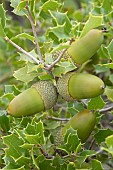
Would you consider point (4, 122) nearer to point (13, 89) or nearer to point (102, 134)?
point (13, 89)

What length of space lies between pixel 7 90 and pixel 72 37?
565mm

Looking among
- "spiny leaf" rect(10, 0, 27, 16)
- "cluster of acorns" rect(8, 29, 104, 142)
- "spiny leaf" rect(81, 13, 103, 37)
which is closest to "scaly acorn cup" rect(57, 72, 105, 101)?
"cluster of acorns" rect(8, 29, 104, 142)

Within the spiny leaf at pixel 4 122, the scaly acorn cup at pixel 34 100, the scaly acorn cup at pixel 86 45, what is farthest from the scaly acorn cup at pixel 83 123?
the spiny leaf at pixel 4 122

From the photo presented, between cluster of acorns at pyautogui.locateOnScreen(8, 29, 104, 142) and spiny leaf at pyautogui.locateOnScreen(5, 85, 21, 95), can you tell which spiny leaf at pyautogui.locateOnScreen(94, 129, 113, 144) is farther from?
spiny leaf at pyautogui.locateOnScreen(5, 85, 21, 95)

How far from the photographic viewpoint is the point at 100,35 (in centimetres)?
156

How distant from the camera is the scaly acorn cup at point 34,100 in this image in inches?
63.4

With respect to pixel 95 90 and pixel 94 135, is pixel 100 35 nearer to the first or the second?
pixel 95 90

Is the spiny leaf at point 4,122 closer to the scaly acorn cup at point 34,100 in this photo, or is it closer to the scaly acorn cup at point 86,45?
the scaly acorn cup at point 34,100

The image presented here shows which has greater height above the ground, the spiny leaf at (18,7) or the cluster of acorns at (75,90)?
the spiny leaf at (18,7)

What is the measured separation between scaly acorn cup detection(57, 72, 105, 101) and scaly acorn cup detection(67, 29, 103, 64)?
7cm

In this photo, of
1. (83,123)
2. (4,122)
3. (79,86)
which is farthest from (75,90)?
(4,122)

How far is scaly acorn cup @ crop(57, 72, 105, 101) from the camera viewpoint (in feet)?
5.14

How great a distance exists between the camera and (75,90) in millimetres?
1607

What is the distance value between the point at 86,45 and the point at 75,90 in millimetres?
173
